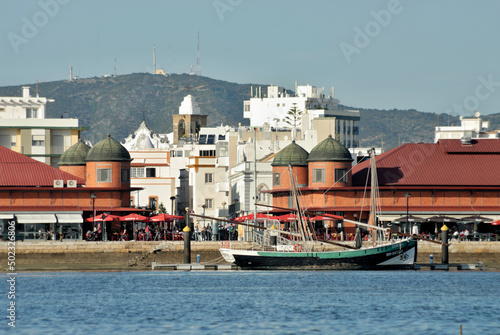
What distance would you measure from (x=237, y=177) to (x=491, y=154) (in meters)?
27.7

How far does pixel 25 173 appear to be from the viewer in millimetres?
107250

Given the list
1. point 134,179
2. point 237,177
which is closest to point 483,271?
point 237,177

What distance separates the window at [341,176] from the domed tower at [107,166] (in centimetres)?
1837

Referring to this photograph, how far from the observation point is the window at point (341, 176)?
104219 millimetres

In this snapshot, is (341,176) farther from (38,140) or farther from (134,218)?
(38,140)

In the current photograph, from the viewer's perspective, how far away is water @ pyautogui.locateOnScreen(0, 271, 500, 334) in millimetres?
52969

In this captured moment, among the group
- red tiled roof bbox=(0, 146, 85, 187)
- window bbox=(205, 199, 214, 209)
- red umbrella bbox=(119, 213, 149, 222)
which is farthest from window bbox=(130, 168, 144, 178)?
red umbrella bbox=(119, 213, 149, 222)

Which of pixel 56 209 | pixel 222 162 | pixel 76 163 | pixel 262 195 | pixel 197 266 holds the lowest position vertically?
pixel 197 266

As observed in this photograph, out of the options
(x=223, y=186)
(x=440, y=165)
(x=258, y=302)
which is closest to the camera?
(x=258, y=302)

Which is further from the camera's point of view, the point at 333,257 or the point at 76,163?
the point at 76,163

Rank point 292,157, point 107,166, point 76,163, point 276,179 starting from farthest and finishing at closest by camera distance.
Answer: point 76,163 < point 276,179 < point 292,157 < point 107,166

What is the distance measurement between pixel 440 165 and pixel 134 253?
3022 centimetres

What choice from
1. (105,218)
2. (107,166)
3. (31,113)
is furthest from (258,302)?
(31,113)

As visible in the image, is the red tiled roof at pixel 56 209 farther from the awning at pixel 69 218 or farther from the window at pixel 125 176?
the window at pixel 125 176
